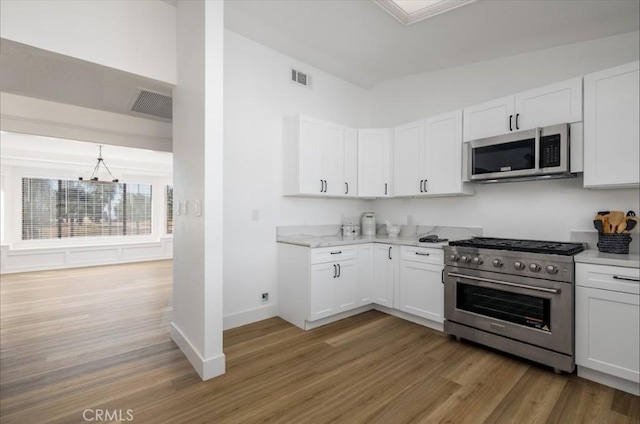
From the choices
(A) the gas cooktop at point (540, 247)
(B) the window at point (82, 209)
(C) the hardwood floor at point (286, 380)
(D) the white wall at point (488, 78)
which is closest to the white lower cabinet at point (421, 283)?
(C) the hardwood floor at point (286, 380)

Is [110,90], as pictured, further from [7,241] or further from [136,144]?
[7,241]

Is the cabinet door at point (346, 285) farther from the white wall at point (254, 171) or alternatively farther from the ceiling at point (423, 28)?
the ceiling at point (423, 28)

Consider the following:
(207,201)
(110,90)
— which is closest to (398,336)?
(207,201)

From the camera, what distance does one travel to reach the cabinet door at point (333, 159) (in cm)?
367

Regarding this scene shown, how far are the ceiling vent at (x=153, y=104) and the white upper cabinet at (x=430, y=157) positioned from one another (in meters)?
2.92

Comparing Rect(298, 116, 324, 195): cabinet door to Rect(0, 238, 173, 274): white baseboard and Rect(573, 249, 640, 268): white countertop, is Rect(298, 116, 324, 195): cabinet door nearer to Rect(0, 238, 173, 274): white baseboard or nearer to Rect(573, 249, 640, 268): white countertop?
Rect(573, 249, 640, 268): white countertop

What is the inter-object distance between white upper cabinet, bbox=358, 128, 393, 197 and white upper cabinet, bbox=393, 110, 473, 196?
0.14 metres

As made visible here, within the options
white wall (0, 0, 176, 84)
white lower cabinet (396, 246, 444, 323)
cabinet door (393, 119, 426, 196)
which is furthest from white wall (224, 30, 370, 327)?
white lower cabinet (396, 246, 444, 323)

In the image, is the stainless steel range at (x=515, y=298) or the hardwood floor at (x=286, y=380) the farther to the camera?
the stainless steel range at (x=515, y=298)

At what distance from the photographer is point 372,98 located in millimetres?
4605

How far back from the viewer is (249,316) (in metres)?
3.33

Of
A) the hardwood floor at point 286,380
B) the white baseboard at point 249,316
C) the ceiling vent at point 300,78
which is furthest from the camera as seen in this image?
the ceiling vent at point 300,78

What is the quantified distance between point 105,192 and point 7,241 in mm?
2108

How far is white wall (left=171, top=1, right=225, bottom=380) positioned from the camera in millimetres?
2225
